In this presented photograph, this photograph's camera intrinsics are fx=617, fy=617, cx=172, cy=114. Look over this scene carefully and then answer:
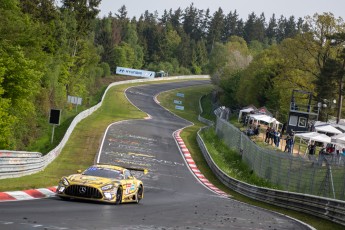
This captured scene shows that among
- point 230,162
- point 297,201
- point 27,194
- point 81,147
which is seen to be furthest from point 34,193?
point 230,162

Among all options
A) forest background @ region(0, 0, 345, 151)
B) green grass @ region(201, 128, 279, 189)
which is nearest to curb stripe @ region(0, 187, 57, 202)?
green grass @ region(201, 128, 279, 189)

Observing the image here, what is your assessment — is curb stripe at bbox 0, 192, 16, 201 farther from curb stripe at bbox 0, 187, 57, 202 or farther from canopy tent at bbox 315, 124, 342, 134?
canopy tent at bbox 315, 124, 342, 134

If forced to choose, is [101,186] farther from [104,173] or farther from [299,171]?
[299,171]

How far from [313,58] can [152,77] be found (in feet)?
269

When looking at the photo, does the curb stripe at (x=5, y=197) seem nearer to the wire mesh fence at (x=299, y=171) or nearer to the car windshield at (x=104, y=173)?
the car windshield at (x=104, y=173)

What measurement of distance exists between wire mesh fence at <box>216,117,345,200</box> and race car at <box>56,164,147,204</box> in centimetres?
753

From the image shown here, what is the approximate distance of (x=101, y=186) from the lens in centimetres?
1894

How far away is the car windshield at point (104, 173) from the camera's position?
20.3 metres

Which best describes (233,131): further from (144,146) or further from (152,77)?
(152,77)

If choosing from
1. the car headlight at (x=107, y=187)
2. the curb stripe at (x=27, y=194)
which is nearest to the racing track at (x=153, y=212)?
the car headlight at (x=107, y=187)

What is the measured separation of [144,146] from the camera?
52312mm

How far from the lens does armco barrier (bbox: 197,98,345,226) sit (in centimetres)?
2129

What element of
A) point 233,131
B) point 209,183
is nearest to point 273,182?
point 209,183

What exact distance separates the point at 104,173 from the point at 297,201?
31.8ft
